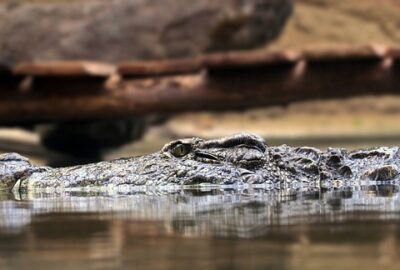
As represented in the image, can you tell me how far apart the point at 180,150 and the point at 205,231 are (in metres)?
1.36

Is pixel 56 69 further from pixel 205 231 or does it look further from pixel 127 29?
pixel 205 231

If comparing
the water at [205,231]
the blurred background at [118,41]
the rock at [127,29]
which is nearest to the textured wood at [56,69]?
the blurred background at [118,41]

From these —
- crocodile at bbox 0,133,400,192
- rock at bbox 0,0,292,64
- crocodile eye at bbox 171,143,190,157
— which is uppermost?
rock at bbox 0,0,292,64

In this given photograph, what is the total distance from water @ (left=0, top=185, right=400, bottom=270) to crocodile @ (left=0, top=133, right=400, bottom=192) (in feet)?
1.02

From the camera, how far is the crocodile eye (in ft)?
9.78

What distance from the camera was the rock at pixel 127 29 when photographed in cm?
704

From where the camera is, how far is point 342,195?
2.52 meters

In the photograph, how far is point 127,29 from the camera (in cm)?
727

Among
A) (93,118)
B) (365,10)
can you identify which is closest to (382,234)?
(93,118)

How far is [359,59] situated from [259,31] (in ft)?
6.29

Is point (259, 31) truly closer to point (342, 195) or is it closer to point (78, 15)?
point (78, 15)

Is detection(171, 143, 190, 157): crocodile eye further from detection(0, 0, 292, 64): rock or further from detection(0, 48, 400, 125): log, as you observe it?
detection(0, 0, 292, 64): rock

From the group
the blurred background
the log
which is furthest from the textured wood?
the blurred background

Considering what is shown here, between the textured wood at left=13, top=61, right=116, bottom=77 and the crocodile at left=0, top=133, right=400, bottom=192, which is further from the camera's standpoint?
the textured wood at left=13, top=61, right=116, bottom=77
